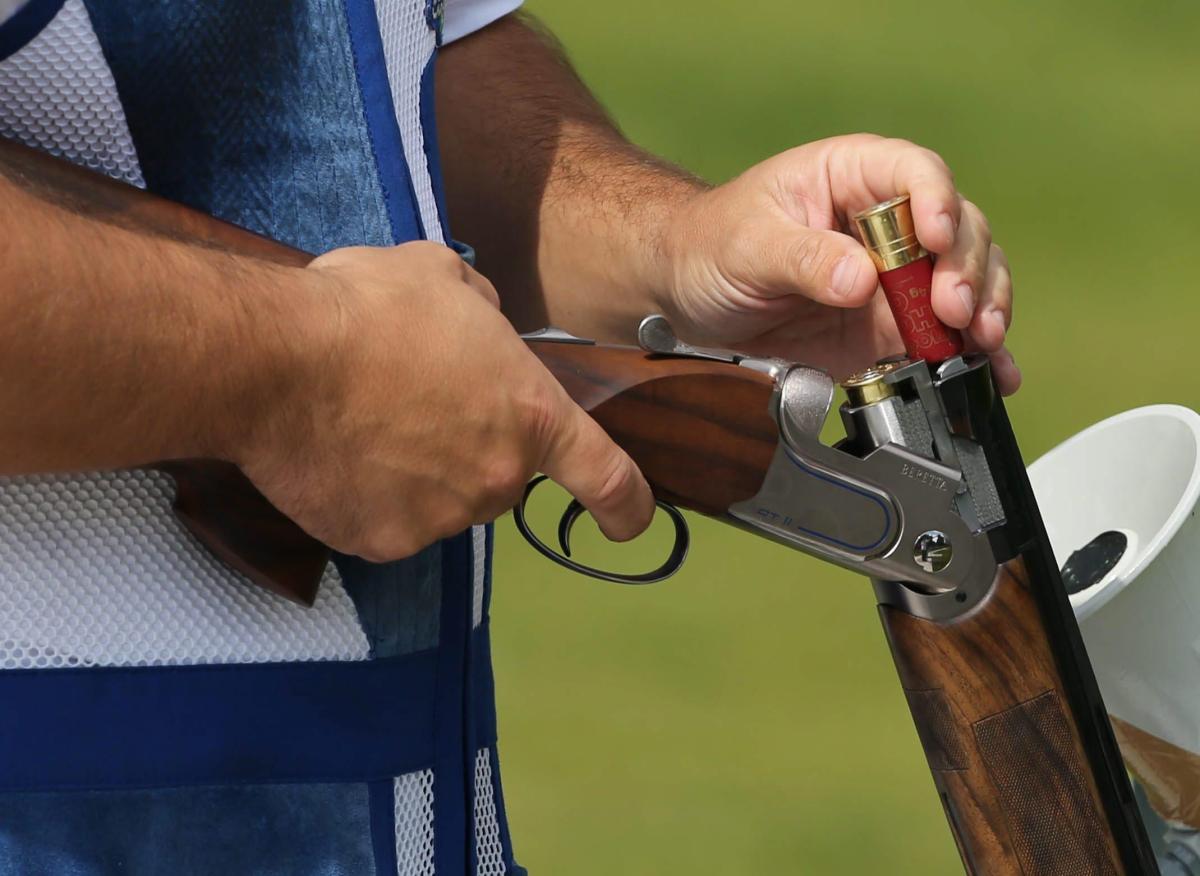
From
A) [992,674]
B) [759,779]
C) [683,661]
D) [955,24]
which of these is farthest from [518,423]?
[955,24]

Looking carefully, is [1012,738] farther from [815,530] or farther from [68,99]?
[68,99]

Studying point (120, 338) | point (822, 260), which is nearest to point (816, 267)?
point (822, 260)

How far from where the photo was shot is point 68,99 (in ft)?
2.73

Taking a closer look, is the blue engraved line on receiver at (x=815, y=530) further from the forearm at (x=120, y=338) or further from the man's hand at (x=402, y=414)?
the forearm at (x=120, y=338)

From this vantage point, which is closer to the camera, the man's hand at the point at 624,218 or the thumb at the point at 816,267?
the thumb at the point at 816,267

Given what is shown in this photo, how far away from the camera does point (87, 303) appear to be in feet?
2.33

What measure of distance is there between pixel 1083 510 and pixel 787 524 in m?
0.47

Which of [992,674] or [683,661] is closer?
[992,674]

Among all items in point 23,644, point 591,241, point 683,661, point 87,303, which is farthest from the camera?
point 683,661

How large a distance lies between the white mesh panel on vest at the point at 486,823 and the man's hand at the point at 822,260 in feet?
1.36

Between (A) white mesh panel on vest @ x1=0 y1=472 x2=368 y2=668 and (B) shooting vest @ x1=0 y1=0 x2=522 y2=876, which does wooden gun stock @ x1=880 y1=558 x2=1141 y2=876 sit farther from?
(A) white mesh panel on vest @ x1=0 y1=472 x2=368 y2=668

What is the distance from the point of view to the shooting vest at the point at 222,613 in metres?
0.83

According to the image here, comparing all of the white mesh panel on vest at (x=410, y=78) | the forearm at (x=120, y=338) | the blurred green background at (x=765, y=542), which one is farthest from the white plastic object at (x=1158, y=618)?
the blurred green background at (x=765, y=542)

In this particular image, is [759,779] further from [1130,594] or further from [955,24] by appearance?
[955,24]
